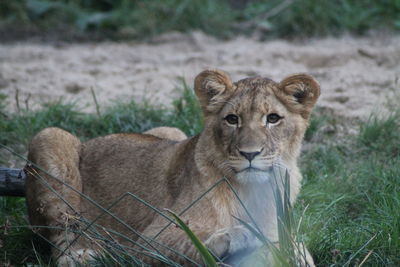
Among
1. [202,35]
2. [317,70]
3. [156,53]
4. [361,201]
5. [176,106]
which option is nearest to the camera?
[361,201]

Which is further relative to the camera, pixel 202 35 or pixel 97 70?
pixel 202 35

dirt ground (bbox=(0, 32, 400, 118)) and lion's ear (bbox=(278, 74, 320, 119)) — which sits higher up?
lion's ear (bbox=(278, 74, 320, 119))

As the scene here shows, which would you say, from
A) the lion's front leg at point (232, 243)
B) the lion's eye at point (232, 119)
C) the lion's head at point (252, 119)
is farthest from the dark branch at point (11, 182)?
the lion's front leg at point (232, 243)

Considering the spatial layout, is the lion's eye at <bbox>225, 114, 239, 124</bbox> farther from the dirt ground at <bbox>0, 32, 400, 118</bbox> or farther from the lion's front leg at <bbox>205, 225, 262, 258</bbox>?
the dirt ground at <bbox>0, 32, 400, 118</bbox>

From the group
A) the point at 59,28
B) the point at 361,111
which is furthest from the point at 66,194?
the point at 59,28

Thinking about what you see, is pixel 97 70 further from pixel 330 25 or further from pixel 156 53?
pixel 330 25

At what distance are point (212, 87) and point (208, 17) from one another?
18.6 ft

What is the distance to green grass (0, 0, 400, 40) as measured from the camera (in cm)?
991

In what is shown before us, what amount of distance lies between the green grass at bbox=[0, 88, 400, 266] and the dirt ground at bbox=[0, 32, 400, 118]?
10.9 inches

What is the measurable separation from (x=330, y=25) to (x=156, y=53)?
2.29 meters

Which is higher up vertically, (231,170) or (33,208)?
(231,170)

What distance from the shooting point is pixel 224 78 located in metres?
4.62

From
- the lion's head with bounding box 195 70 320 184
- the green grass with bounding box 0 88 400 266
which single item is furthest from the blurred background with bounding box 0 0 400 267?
the lion's head with bounding box 195 70 320 184

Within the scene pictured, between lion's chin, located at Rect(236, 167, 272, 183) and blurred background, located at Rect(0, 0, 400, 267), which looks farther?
blurred background, located at Rect(0, 0, 400, 267)
